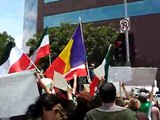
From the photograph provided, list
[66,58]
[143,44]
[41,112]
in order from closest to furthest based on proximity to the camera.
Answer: [41,112] → [66,58] → [143,44]

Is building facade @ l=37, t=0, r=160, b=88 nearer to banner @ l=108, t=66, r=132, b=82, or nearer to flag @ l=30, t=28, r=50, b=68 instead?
flag @ l=30, t=28, r=50, b=68

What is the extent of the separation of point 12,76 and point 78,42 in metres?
4.67

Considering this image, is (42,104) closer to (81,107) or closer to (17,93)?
(81,107)

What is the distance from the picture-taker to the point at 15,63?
8742mm

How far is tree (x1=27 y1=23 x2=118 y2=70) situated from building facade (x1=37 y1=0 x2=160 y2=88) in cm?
297

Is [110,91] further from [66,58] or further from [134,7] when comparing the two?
[134,7]

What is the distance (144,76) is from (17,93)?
3526 millimetres

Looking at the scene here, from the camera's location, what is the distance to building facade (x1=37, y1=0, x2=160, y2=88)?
3969cm

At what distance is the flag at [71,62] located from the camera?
965 cm

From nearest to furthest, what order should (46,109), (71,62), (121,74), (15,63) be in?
(46,109)
(15,63)
(121,74)
(71,62)

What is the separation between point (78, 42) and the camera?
10883mm

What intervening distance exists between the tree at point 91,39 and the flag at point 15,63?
86.9ft

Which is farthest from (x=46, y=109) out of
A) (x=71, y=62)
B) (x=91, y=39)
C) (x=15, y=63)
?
(x=91, y=39)

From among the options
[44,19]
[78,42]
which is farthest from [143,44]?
[78,42]
